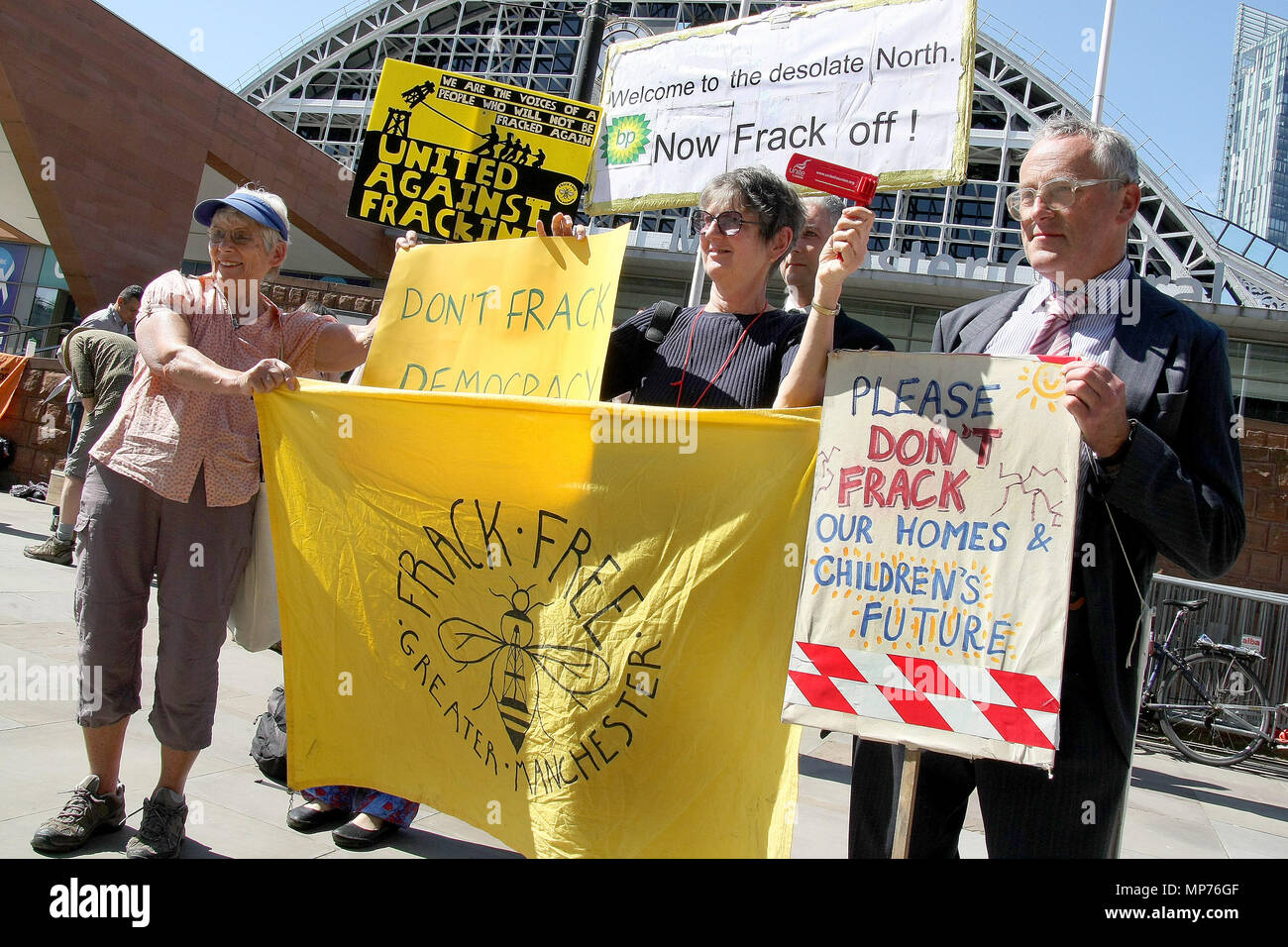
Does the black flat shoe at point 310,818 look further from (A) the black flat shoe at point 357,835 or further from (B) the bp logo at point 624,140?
(B) the bp logo at point 624,140

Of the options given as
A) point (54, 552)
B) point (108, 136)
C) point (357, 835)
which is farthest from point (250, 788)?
point (108, 136)

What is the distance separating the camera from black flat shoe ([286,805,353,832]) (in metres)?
3.06

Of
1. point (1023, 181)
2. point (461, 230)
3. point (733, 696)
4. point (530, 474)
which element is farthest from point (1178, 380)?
point (461, 230)

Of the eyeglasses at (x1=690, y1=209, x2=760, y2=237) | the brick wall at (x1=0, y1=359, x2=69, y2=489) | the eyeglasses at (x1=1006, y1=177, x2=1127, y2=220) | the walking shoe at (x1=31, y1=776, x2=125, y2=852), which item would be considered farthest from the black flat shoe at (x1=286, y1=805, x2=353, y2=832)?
the brick wall at (x1=0, y1=359, x2=69, y2=489)

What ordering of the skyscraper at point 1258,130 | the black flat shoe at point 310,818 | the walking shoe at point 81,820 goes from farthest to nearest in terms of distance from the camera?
the skyscraper at point 1258,130 → the black flat shoe at point 310,818 → the walking shoe at point 81,820

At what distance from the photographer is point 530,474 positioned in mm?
2453

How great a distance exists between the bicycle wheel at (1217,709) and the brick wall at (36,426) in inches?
506

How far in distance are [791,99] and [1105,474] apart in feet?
10.8

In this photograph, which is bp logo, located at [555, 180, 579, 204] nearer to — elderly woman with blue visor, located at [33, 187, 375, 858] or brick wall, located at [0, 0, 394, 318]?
elderly woman with blue visor, located at [33, 187, 375, 858]

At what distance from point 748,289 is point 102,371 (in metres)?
5.41

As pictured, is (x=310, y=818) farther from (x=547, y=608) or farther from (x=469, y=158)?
(x=469, y=158)

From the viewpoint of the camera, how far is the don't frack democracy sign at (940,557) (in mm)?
1705

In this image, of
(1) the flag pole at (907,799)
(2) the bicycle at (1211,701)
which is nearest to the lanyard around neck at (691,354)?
(1) the flag pole at (907,799)

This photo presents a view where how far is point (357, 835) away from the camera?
298 centimetres
